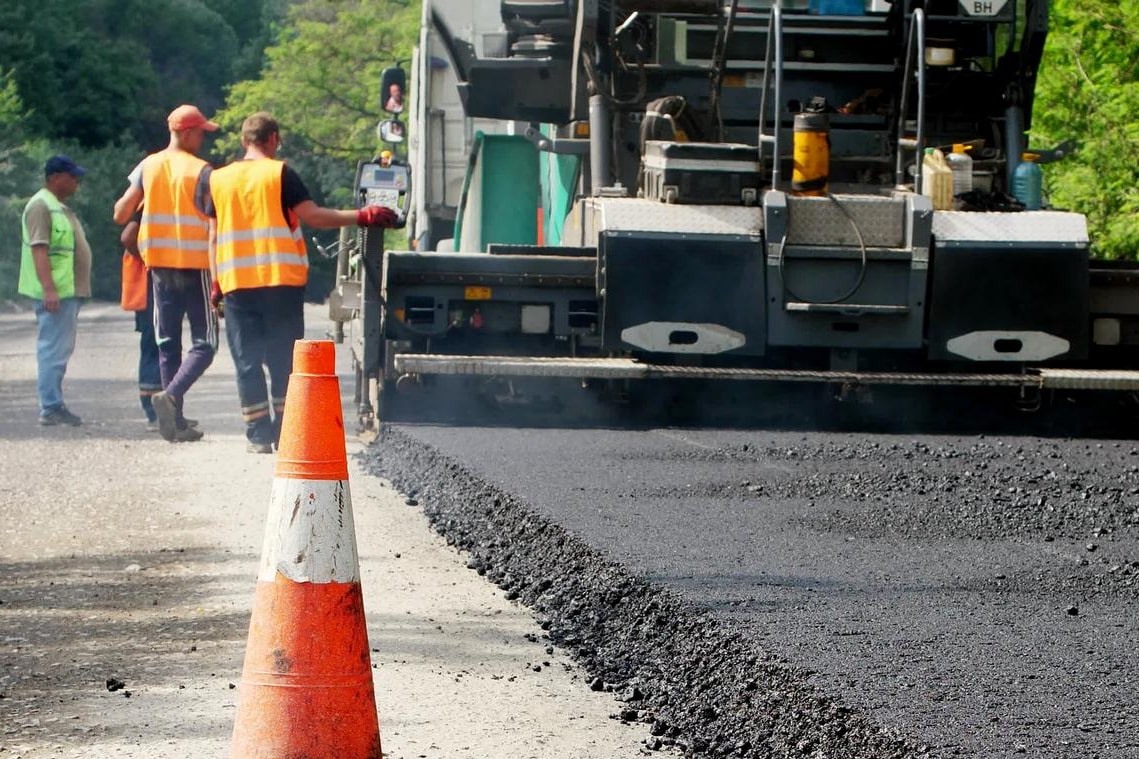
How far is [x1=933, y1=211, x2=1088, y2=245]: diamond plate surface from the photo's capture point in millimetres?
9945

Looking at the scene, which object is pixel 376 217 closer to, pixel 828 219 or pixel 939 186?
pixel 828 219

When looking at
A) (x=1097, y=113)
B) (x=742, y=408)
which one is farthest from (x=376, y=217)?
(x=1097, y=113)

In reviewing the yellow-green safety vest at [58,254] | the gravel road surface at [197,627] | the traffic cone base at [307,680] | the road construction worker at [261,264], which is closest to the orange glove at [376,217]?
the road construction worker at [261,264]

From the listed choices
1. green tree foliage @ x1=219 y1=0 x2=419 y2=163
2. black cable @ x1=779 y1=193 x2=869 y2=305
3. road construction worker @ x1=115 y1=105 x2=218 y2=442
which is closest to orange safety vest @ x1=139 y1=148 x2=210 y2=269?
road construction worker @ x1=115 y1=105 x2=218 y2=442

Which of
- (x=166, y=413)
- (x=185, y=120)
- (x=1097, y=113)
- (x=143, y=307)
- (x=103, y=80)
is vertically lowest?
(x=103, y=80)

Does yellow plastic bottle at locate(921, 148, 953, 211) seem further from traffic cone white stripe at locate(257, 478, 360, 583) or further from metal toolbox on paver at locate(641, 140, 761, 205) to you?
traffic cone white stripe at locate(257, 478, 360, 583)

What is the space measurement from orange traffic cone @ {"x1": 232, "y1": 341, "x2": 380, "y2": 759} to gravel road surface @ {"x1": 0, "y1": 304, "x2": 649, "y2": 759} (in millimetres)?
330

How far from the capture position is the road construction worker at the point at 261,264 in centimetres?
1044

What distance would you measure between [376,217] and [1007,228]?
3.18 m

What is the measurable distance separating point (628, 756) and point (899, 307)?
576 centimetres

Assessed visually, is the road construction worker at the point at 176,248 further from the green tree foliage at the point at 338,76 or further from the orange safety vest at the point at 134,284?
the green tree foliage at the point at 338,76

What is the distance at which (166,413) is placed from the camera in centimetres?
1105

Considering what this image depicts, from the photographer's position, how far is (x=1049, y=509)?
792 cm

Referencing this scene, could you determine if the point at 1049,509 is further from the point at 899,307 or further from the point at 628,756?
the point at 628,756
